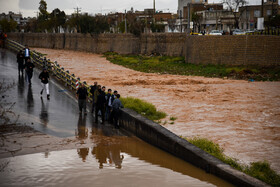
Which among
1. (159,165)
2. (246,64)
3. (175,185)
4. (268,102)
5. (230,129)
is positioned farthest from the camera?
(246,64)

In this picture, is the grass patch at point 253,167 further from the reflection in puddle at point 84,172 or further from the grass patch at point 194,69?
the grass patch at point 194,69

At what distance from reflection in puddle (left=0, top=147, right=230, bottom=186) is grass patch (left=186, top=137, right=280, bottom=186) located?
1066 mm

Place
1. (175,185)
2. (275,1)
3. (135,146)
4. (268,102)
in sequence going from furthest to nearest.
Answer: (275,1) → (268,102) → (135,146) → (175,185)

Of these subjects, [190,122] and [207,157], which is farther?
[190,122]

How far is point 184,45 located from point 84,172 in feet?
120

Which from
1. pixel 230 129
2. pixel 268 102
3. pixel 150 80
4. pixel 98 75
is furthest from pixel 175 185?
pixel 98 75

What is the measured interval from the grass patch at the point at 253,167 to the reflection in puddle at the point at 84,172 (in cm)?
107

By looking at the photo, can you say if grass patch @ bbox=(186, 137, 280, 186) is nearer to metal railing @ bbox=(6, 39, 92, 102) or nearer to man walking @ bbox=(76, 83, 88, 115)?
man walking @ bbox=(76, 83, 88, 115)

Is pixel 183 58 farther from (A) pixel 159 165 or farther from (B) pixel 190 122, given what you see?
(A) pixel 159 165

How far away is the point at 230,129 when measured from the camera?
51.0 feet

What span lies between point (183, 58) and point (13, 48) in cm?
Result: 2008

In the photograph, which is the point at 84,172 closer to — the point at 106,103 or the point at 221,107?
the point at 106,103

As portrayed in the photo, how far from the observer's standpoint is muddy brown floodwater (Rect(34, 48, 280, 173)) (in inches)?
526

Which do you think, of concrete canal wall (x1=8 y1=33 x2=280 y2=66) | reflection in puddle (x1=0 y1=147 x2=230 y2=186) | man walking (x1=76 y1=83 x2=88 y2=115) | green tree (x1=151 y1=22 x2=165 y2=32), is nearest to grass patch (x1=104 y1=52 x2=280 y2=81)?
concrete canal wall (x1=8 y1=33 x2=280 y2=66)
